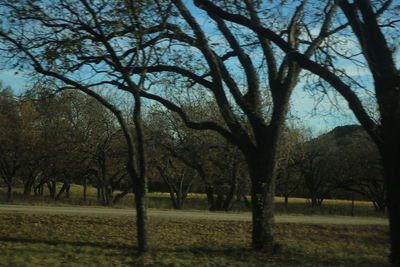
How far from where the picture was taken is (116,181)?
4075 centimetres

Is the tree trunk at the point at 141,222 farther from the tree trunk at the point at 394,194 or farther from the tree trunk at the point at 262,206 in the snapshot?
the tree trunk at the point at 394,194

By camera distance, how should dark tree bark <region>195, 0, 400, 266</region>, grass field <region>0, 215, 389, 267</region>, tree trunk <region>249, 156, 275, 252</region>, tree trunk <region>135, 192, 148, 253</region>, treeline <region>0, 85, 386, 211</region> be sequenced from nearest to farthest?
dark tree bark <region>195, 0, 400, 266</region>, grass field <region>0, 215, 389, 267</region>, tree trunk <region>135, 192, 148, 253</region>, tree trunk <region>249, 156, 275, 252</region>, treeline <region>0, 85, 386, 211</region>

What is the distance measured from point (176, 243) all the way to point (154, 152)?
17.2 meters

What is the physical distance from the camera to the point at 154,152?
28.4 metres

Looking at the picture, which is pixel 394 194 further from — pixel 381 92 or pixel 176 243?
pixel 176 243

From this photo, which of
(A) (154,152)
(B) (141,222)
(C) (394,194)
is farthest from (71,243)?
(A) (154,152)

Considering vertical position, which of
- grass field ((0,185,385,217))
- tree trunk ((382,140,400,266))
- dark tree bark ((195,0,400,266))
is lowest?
grass field ((0,185,385,217))

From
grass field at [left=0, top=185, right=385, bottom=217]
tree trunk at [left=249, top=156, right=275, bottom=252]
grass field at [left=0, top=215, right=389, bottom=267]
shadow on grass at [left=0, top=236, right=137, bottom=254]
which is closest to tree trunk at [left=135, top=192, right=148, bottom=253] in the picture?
grass field at [left=0, top=215, right=389, bottom=267]

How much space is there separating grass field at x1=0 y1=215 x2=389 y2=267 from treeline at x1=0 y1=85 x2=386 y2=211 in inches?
344

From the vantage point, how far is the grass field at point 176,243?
360 inches

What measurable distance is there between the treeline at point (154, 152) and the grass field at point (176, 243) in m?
Answer: 8.74

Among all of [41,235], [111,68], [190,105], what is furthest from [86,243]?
[190,105]

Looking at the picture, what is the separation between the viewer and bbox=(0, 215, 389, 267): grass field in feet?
30.0

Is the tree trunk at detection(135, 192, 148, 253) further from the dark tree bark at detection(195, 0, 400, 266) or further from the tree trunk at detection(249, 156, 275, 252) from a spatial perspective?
the dark tree bark at detection(195, 0, 400, 266)
